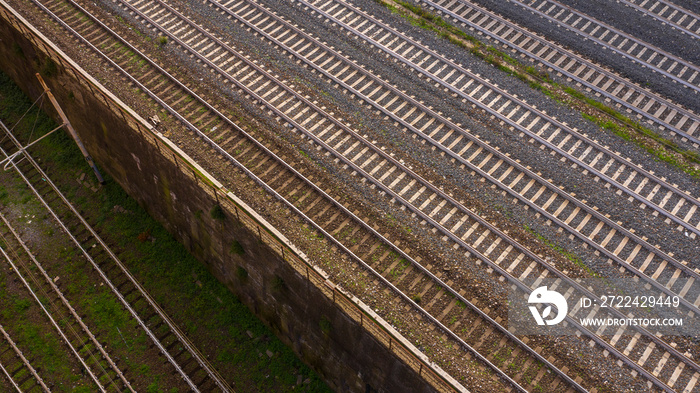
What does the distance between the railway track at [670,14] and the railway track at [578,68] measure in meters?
4.60

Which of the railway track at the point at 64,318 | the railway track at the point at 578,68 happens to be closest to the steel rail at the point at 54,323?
the railway track at the point at 64,318

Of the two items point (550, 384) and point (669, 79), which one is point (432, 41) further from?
point (550, 384)

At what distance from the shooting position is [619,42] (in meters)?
24.0

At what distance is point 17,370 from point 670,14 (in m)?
30.3

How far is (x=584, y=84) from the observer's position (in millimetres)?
22438

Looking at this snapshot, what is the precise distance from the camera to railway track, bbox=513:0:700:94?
22.7m

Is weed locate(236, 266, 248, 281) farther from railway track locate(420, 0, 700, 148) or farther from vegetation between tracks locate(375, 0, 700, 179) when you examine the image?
railway track locate(420, 0, 700, 148)

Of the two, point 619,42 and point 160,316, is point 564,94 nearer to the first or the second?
point 619,42

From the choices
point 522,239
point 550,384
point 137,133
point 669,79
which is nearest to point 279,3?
point 137,133

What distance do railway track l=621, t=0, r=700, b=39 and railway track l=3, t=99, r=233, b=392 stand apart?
23732mm

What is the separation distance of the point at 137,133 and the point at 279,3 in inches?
376

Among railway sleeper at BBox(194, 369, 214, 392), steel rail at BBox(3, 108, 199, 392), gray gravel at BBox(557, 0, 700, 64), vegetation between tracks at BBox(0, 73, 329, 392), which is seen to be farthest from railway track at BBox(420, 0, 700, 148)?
steel rail at BBox(3, 108, 199, 392)

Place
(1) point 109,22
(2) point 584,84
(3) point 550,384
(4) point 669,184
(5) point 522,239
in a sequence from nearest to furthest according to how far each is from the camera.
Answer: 1. (3) point 550,384
2. (5) point 522,239
3. (4) point 669,184
4. (2) point 584,84
5. (1) point 109,22

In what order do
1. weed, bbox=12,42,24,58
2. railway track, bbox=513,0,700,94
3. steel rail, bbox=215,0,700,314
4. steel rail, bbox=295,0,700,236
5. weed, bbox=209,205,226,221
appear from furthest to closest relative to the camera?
1. weed, bbox=12,42,24,58
2. railway track, bbox=513,0,700,94
3. steel rail, bbox=295,0,700,236
4. weed, bbox=209,205,226,221
5. steel rail, bbox=215,0,700,314
